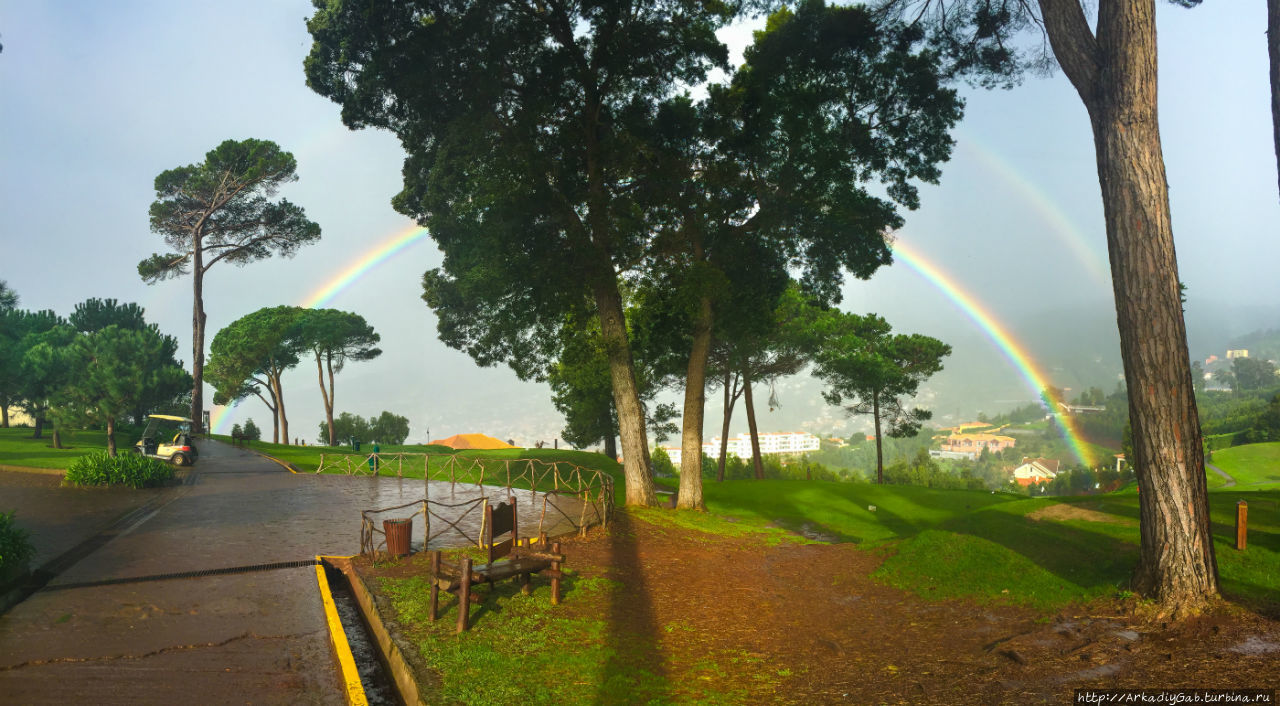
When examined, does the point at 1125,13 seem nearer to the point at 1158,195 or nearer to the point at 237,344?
the point at 1158,195

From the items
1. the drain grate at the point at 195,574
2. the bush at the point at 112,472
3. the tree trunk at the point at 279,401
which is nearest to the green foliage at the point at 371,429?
the tree trunk at the point at 279,401

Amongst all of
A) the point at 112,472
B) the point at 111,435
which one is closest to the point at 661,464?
the point at 111,435

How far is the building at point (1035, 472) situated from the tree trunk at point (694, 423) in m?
108

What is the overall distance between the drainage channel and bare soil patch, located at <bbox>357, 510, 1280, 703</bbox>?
18.2 inches

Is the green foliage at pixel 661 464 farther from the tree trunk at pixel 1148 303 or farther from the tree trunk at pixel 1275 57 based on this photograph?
the tree trunk at pixel 1275 57

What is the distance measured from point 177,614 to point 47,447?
32.0 m

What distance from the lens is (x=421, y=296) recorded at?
3456 cm

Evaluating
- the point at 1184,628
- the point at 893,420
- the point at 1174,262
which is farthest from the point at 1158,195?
the point at 893,420

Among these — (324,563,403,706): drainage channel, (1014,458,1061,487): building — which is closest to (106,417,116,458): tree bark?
(324,563,403,706): drainage channel

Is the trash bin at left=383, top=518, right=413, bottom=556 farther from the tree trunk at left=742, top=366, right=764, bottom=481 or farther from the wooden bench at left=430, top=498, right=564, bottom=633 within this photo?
the tree trunk at left=742, top=366, right=764, bottom=481

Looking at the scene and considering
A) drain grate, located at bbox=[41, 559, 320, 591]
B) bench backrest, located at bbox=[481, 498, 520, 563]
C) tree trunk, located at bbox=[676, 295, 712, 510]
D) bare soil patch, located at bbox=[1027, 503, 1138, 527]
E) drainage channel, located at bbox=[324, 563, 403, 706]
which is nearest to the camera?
drainage channel, located at bbox=[324, 563, 403, 706]

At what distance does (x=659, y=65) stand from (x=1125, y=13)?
497 inches

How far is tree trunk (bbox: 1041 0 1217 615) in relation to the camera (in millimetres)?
7492

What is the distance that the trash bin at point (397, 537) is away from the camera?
38.5 ft
